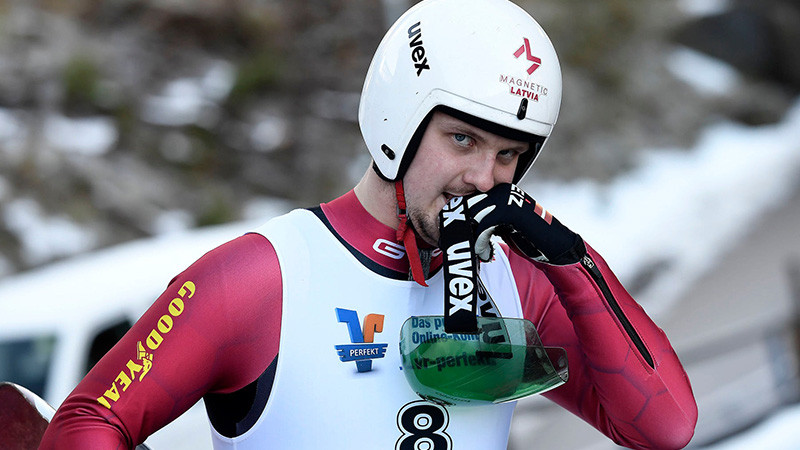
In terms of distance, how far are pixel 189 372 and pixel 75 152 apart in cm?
1110

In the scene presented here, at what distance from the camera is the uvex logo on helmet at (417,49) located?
2.13 meters

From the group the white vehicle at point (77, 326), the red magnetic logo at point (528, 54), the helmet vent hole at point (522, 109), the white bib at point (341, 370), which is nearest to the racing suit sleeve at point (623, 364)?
the white bib at point (341, 370)

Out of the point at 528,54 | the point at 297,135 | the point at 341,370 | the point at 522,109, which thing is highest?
the point at 297,135

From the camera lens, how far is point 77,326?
18.4ft

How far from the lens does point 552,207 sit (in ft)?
42.5

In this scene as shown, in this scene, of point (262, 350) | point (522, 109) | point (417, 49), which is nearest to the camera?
point (262, 350)

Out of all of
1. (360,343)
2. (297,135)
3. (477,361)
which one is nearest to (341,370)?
(360,343)

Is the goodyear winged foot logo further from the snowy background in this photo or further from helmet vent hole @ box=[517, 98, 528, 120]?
the snowy background

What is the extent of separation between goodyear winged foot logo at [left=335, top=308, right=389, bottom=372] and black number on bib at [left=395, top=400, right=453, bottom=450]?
136 millimetres

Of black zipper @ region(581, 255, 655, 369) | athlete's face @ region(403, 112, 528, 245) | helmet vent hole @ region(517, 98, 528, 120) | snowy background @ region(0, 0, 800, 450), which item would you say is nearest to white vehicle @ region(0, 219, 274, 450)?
snowy background @ region(0, 0, 800, 450)

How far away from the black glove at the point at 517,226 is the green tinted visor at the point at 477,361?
0.18 m

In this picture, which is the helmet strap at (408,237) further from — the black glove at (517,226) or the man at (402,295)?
the black glove at (517,226)

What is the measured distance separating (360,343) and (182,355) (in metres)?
0.41

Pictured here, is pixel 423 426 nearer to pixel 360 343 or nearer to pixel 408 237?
pixel 360 343
